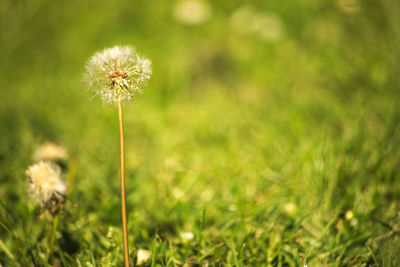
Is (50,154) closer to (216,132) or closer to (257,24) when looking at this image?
(216,132)

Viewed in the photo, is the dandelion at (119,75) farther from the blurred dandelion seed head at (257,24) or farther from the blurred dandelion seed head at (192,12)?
the blurred dandelion seed head at (192,12)

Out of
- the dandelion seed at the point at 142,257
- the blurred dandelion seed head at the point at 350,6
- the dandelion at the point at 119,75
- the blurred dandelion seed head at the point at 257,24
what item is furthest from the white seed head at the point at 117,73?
the blurred dandelion seed head at the point at 257,24

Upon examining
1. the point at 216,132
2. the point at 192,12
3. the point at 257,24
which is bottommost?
the point at 216,132

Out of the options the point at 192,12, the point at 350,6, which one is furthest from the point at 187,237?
the point at 192,12

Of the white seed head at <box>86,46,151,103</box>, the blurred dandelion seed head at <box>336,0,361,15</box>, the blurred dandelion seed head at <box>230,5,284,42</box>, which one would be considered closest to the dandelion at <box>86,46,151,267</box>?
the white seed head at <box>86,46,151,103</box>

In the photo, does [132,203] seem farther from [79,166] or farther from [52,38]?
[52,38]

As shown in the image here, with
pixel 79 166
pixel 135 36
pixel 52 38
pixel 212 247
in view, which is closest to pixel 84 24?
pixel 52 38

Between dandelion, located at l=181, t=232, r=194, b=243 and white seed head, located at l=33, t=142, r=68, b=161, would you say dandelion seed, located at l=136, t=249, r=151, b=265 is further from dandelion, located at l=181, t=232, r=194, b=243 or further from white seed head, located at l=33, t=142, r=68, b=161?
white seed head, located at l=33, t=142, r=68, b=161
